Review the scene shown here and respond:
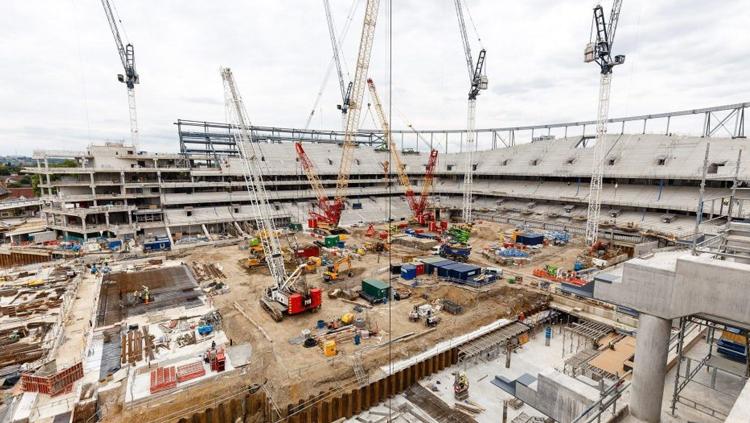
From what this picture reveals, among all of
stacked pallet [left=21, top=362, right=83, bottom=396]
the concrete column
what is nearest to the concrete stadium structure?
the concrete column

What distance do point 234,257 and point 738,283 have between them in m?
43.3

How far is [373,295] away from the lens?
29469 mm

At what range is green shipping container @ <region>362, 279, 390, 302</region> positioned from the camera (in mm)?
29172

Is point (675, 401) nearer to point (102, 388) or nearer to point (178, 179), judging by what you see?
point (102, 388)

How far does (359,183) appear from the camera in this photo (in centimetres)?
8056

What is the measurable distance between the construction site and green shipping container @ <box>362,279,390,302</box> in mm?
351

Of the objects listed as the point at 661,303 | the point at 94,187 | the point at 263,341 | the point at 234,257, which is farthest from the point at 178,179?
the point at 661,303

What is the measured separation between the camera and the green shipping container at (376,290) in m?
29.2

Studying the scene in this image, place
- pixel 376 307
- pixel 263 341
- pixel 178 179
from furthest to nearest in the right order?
pixel 178 179, pixel 376 307, pixel 263 341

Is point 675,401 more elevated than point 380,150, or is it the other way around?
point 380,150

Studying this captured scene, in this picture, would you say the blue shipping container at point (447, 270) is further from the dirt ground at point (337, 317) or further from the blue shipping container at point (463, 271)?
the dirt ground at point (337, 317)

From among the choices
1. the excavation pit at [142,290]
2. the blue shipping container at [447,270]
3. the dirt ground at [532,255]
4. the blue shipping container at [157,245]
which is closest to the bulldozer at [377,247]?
the dirt ground at [532,255]

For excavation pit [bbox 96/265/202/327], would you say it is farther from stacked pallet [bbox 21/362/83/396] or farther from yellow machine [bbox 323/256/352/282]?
yellow machine [bbox 323/256/352/282]

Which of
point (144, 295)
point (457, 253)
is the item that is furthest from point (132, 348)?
point (457, 253)
